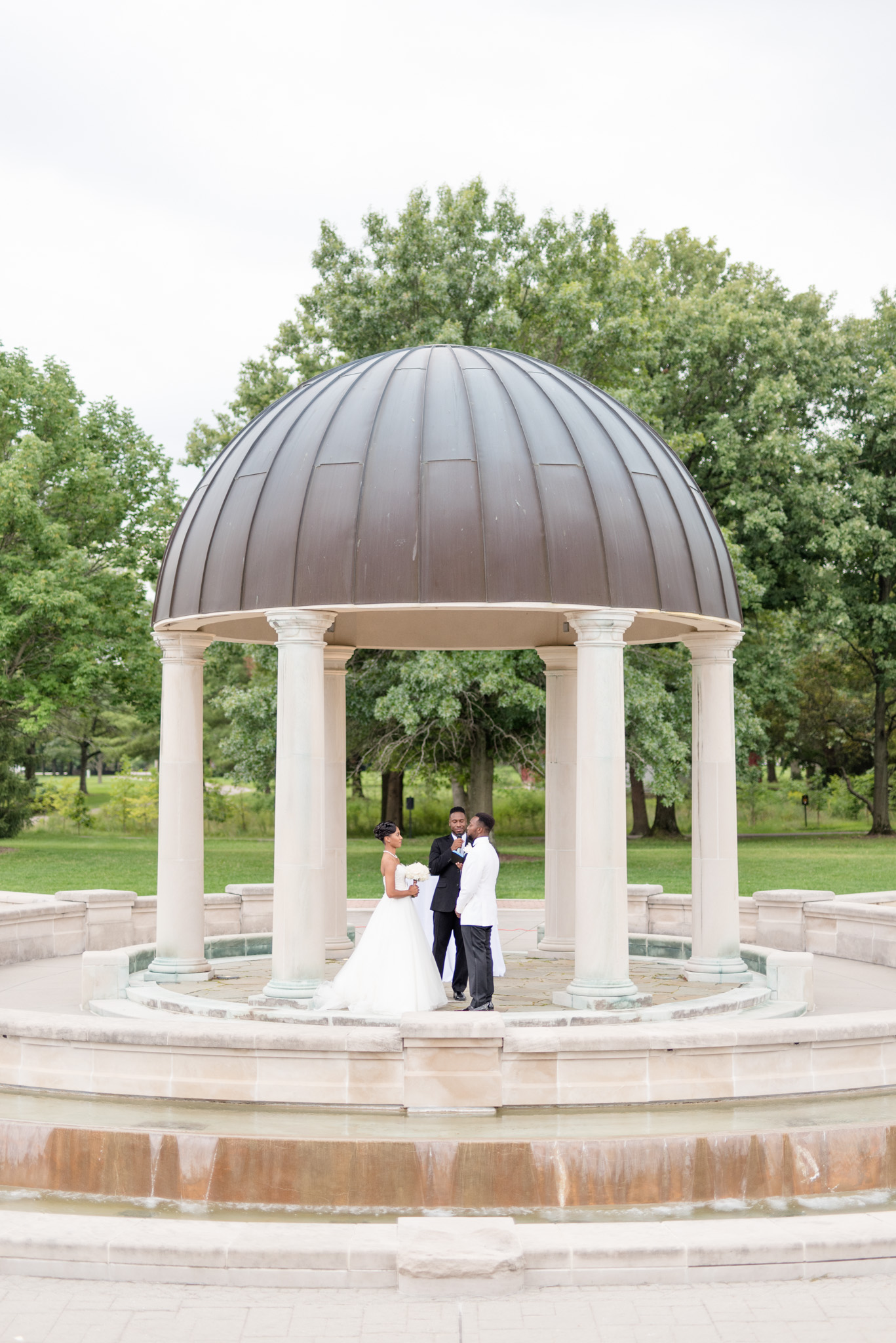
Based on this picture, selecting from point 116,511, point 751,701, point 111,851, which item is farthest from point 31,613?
point 751,701

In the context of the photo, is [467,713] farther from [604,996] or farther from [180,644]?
[604,996]

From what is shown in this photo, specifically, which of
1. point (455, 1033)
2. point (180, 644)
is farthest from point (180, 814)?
point (455, 1033)

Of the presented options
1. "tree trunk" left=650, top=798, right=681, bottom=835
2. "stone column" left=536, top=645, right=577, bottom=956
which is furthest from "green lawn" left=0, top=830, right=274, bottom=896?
"tree trunk" left=650, top=798, right=681, bottom=835

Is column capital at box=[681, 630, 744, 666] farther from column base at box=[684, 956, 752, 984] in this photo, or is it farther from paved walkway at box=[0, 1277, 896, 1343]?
A: paved walkway at box=[0, 1277, 896, 1343]

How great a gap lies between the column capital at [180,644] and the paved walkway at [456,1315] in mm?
9026

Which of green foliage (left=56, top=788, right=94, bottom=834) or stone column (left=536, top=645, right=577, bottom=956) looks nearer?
stone column (left=536, top=645, right=577, bottom=956)

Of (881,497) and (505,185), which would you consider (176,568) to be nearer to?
(505,185)

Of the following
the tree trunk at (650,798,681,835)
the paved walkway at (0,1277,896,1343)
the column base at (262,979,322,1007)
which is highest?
the tree trunk at (650,798,681,835)

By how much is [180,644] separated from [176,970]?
156 inches

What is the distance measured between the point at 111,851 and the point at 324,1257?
3670 cm

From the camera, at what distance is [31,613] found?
3678cm

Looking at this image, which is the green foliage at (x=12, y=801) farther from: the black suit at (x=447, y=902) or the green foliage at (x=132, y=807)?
the black suit at (x=447, y=902)

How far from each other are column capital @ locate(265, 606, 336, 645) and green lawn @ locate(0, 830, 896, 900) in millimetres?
17069

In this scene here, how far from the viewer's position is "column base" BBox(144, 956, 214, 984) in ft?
51.5
